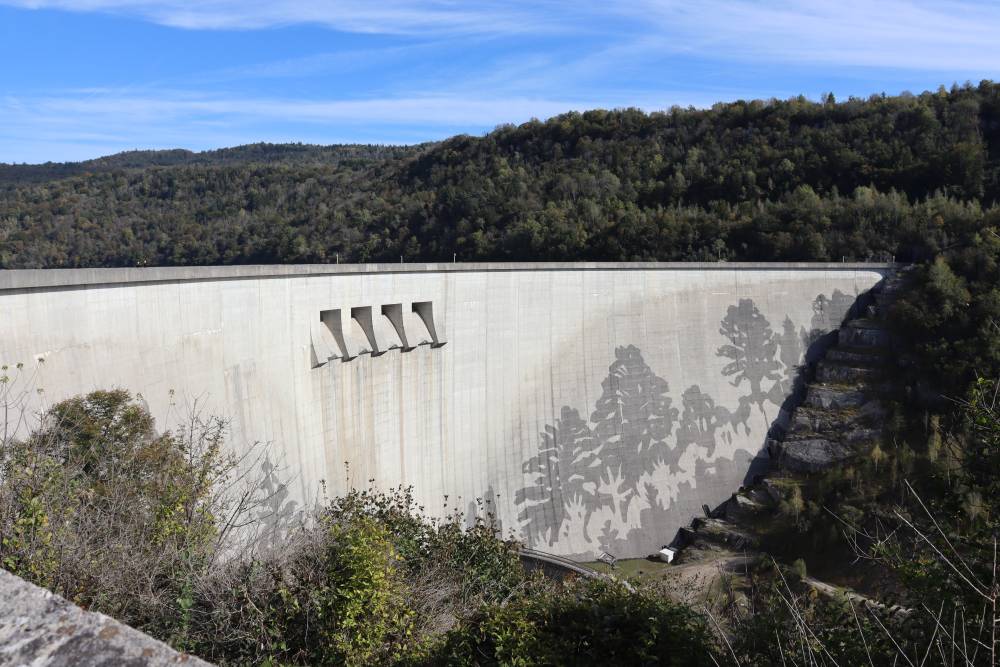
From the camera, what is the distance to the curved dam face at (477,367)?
34.0ft

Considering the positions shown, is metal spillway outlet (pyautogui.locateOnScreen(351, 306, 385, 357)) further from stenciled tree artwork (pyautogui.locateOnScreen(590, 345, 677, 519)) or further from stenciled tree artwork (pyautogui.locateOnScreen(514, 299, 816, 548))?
stenciled tree artwork (pyautogui.locateOnScreen(590, 345, 677, 519))

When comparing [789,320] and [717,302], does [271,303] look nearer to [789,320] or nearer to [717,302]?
[717,302]

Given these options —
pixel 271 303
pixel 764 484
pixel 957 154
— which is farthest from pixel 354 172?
pixel 271 303

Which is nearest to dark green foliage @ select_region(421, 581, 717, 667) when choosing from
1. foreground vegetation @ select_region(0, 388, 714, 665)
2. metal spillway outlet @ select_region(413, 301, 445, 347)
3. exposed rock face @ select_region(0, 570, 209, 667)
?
foreground vegetation @ select_region(0, 388, 714, 665)

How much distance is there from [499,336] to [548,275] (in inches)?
94.1

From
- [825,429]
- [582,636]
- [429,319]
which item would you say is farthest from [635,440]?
[582,636]

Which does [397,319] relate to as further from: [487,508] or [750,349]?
[750,349]

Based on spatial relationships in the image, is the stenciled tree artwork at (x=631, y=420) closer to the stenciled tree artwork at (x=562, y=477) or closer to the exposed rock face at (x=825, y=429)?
the stenciled tree artwork at (x=562, y=477)

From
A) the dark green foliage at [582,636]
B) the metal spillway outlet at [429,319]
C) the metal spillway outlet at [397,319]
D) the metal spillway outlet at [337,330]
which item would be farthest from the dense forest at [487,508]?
the metal spillway outlet at [429,319]

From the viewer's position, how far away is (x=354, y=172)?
184ft

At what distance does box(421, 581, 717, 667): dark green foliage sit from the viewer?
20.2ft

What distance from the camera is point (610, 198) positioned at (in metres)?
40.7

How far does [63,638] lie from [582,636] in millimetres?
4952

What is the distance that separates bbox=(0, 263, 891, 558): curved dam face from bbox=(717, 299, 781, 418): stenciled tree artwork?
0.20 feet
